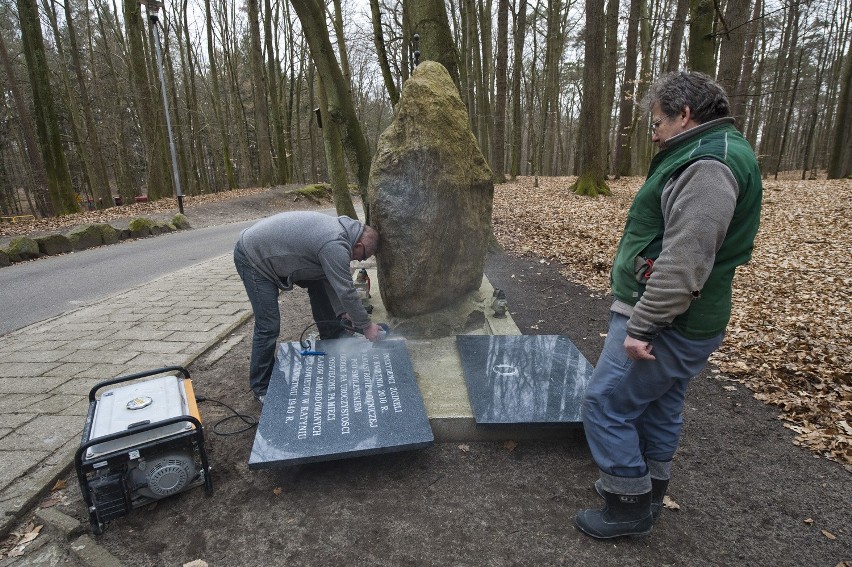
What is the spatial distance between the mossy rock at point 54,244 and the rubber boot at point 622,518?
464 inches

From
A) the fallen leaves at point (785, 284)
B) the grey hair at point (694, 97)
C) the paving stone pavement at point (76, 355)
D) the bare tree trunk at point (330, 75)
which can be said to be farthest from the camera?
the bare tree trunk at point (330, 75)

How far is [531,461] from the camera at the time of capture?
2.94 m

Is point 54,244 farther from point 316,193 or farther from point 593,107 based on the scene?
point 593,107

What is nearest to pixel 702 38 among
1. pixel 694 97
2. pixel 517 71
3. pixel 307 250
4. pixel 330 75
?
pixel 330 75

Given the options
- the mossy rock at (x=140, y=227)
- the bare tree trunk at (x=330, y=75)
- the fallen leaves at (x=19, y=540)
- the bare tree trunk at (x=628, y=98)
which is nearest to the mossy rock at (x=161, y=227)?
the mossy rock at (x=140, y=227)

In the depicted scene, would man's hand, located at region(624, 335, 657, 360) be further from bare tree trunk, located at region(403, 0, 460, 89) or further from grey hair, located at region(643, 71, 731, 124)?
bare tree trunk, located at region(403, 0, 460, 89)

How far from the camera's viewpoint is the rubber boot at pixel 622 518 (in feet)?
7.34

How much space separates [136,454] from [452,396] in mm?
1910

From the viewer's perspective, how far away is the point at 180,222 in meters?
14.0

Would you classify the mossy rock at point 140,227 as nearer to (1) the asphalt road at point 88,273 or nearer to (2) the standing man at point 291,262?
(1) the asphalt road at point 88,273

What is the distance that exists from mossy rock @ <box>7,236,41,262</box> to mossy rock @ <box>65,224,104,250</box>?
0.78m

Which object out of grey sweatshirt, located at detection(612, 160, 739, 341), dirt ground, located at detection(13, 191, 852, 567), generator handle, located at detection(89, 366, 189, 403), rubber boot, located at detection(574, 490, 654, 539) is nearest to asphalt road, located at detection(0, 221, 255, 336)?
generator handle, located at detection(89, 366, 189, 403)

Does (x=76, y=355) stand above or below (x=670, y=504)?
above

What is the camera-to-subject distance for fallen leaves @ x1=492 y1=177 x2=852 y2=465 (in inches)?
144
